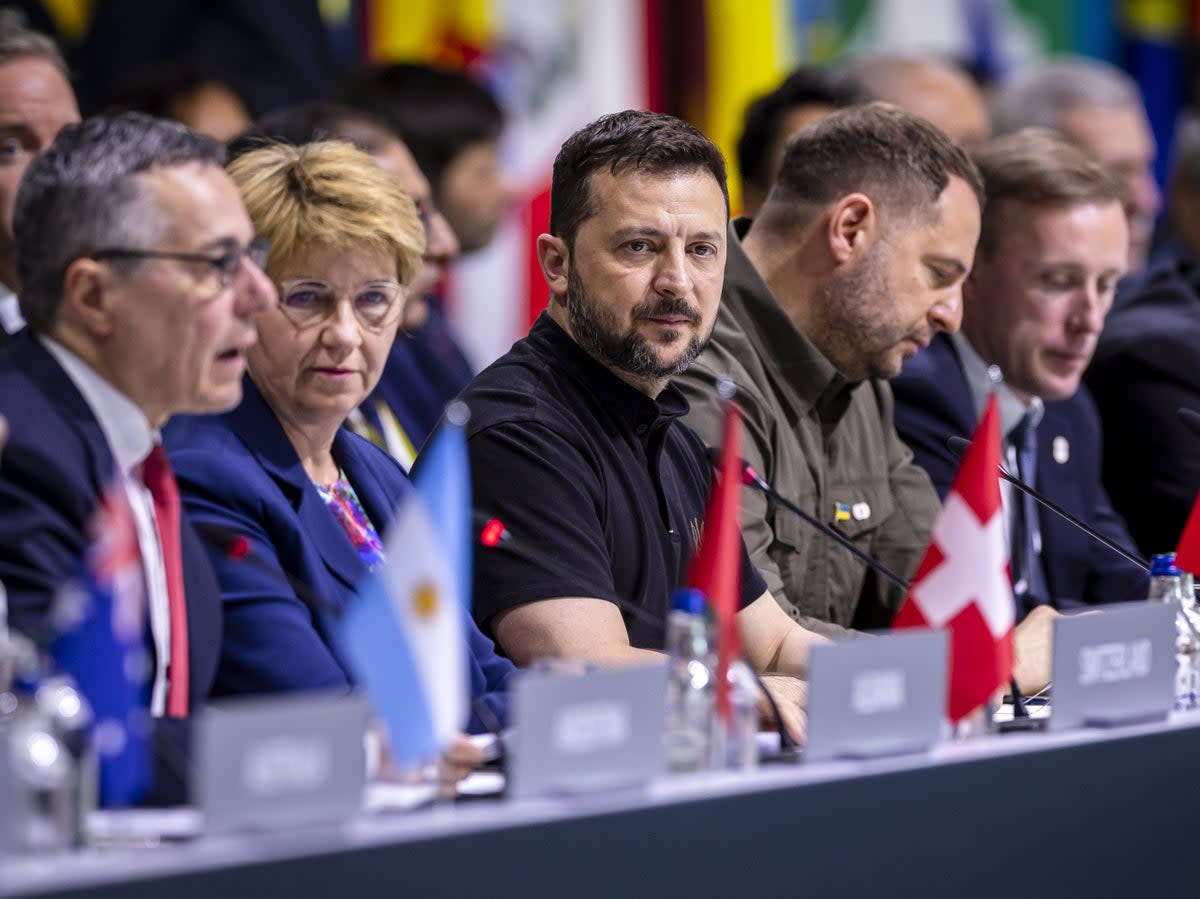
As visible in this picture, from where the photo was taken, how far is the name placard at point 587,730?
1.39m

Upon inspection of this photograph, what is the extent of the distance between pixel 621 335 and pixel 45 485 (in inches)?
34.1

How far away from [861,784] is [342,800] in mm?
455

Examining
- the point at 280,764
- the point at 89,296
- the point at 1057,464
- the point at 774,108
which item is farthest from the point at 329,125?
the point at 280,764

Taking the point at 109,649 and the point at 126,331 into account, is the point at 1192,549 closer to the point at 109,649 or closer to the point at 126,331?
the point at 126,331

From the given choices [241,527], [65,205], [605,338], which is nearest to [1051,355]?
[605,338]

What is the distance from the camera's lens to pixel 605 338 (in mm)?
2354

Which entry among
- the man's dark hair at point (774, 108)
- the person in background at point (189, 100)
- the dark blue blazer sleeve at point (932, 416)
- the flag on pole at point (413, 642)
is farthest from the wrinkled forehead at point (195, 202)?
the man's dark hair at point (774, 108)

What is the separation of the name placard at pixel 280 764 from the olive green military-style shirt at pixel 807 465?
4.46 feet

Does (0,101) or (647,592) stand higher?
(0,101)

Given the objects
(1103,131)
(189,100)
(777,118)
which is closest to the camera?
(189,100)

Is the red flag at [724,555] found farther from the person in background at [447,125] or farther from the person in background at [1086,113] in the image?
the person in background at [1086,113]

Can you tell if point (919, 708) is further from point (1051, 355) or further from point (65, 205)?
point (1051, 355)

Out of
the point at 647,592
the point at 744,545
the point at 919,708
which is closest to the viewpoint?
the point at 919,708

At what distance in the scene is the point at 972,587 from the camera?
5.83 feet
